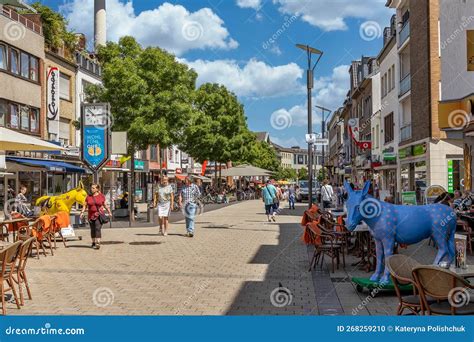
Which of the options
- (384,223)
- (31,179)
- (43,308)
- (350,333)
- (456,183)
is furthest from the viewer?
(31,179)

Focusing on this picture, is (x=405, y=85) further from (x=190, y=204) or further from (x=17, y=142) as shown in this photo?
(x=17, y=142)

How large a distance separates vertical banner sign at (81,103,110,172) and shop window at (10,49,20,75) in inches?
411

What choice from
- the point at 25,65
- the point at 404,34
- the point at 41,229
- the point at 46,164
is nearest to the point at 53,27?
the point at 25,65

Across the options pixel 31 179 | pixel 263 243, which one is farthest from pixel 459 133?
pixel 31 179

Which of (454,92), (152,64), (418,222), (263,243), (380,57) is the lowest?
(263,243)

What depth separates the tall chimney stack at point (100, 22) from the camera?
147 ft

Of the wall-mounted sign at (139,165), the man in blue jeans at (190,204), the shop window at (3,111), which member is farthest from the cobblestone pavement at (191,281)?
the wall-mounted sign at (139,165)

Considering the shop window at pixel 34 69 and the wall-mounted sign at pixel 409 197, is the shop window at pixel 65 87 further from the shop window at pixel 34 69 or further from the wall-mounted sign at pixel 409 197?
the wall-mounted sign at pixel 409 197

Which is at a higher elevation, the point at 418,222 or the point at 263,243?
the point at 418,222

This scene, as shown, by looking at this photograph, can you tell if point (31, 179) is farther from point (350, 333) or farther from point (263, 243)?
point (350, 333)

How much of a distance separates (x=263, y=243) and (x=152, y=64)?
36.9 ft

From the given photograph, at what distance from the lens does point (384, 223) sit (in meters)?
8.29

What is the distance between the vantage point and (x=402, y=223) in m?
8.38

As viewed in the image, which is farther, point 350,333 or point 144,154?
point 144,154
